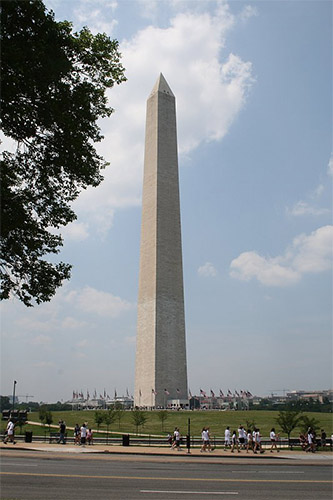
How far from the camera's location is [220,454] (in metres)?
25.5

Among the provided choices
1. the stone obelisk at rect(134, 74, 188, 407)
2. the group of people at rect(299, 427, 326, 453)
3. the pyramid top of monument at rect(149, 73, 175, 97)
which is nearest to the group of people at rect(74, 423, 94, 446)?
the group of people at rect(299, 427, 326, 453)

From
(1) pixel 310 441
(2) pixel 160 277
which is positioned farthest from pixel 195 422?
(1) pixel 310 441

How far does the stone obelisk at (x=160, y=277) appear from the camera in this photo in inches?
2205

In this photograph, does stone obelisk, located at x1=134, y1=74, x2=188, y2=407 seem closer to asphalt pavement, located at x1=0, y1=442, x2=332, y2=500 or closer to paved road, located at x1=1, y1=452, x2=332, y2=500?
asphalt pavement, located at x1=0, y1=442, x2=332, y2=500

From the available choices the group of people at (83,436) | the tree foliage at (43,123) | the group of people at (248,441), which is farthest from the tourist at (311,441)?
the tree foliage at (43,123)

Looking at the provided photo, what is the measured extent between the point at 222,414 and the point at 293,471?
32282 millimetres

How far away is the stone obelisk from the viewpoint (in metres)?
56.0

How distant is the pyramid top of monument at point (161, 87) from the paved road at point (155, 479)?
5044 cm

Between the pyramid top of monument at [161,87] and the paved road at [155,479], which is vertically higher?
the pyramid top of monument at [161,87]

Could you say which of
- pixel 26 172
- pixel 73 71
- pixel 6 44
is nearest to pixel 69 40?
pixel 73 71

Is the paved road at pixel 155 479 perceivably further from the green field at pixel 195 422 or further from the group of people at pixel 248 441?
the green field at pixel 195 422

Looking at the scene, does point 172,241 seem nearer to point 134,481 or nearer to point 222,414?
point 222,414

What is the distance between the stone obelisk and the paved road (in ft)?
112

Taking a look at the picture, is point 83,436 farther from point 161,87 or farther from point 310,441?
point 161,87
